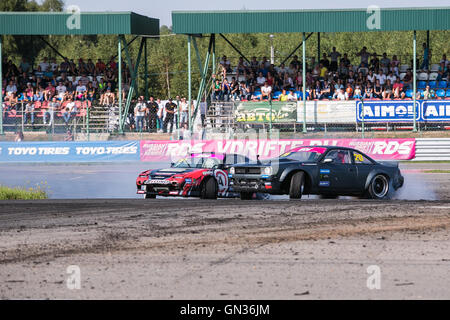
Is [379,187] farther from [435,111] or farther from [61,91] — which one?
[61,91]

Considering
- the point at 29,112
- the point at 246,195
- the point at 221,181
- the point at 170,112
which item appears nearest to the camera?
the point at 221,181

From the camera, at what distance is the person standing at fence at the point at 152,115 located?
1210 inches

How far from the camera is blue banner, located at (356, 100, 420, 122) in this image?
2978 centimetres

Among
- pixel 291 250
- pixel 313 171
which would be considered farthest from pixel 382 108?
pixel 291 250

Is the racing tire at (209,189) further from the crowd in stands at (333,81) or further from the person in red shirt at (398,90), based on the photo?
the person in red shirt at (398,90)

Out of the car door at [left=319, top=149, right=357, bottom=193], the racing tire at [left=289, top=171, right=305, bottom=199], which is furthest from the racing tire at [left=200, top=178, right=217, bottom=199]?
the car door at [left=319, top=149, right=357, bottom=193]

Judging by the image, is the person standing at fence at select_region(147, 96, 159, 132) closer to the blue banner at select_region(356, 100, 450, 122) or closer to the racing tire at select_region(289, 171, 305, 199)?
the blue banner at select_region(356, 100, 450, 122)

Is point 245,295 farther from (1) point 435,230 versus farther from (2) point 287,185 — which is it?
(2) point 287,185

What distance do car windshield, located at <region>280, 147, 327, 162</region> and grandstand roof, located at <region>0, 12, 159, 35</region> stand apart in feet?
60.1

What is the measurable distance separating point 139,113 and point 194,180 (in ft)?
50.3

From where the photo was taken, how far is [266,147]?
28.2 m

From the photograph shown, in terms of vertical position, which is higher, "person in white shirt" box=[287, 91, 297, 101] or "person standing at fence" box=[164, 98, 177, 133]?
"person in white shirt" box=[287, 91, 297, 101]

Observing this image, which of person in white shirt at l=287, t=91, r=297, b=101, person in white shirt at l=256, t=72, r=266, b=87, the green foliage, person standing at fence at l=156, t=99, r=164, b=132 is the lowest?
person standing at fence at l=156, t=99, r=164, b=132

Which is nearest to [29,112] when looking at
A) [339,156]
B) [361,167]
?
[339,156]
